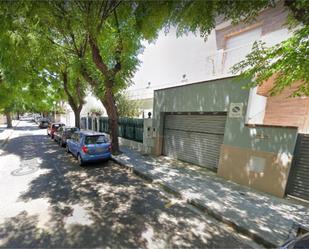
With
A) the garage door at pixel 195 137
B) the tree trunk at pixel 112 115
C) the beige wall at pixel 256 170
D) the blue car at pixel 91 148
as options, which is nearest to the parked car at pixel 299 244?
the beige wall at pixel 256 170

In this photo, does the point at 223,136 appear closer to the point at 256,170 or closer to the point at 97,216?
the point at 256,170

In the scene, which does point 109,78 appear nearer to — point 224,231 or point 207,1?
point 207,1

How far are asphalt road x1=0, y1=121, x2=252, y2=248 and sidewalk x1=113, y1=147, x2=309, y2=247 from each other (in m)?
0.29

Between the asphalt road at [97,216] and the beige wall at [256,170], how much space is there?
7.76 feet

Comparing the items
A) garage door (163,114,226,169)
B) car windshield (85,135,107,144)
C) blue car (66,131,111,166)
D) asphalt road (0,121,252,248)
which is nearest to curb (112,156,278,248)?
asphalt road (0,121,252,248)

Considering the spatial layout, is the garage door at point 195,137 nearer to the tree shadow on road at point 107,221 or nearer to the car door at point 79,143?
the tree shadow on road at point 107,221

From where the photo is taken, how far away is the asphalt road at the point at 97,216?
3.07 metres

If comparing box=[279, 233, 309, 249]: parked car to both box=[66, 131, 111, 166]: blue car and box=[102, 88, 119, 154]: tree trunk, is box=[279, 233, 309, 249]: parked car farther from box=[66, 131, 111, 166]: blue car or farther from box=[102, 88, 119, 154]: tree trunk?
box=[102, 88, 119, 154]: tree trunk

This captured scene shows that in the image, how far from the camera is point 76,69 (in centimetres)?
866

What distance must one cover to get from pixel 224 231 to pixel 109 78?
7619 mm

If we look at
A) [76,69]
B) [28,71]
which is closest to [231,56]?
[76,69]

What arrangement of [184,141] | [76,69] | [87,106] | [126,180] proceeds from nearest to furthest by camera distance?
[126,180]
[184,141]
[76,69]
[87,106]

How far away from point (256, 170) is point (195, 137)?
285 cm

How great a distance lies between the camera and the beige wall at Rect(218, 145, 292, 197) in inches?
184
